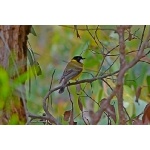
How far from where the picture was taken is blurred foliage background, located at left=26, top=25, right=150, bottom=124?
290cm

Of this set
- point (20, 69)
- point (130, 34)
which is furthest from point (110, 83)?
point (20, 69)

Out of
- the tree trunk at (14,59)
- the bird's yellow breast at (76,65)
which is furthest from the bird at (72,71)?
the tree trunk at (14,59)

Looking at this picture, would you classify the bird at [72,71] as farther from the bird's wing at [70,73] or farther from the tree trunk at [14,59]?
the tree trunk at [14,59]

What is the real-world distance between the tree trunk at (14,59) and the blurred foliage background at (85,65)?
48mm

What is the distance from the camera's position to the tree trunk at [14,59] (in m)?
2.91

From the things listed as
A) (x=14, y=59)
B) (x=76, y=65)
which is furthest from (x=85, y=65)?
(x=14, y=59)

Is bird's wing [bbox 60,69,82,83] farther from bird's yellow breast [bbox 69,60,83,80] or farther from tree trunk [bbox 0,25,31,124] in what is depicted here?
tree trunk [bbox 0,25,31,124]

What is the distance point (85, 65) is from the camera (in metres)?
2.92

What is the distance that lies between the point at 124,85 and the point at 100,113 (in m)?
0.18

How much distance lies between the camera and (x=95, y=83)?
9.57 ft

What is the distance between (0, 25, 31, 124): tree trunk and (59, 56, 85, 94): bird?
0.19m

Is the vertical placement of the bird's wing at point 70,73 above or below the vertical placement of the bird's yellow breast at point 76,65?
below

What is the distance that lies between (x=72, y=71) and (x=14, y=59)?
0.94ft
